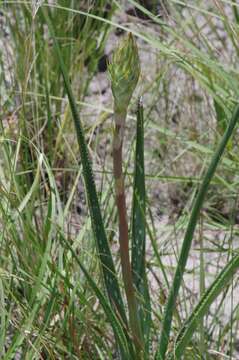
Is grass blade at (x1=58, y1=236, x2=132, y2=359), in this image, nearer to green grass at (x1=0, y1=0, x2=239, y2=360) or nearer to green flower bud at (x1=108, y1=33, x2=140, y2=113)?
green grass at (x1=0, y1=0, x2=239, y2=360)

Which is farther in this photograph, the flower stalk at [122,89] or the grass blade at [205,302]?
the grass blade at [205,302]

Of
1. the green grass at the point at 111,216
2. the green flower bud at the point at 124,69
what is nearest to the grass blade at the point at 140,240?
the green grass at the point at 111,216

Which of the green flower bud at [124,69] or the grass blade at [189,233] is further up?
the green flower bud at [124,69]

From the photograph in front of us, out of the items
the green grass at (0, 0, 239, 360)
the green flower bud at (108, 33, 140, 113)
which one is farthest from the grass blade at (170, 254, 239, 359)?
the green flower bud at (108, 33, 140, 113)

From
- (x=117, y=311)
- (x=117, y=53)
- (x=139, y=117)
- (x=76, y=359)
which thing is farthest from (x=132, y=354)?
(x=117, y=53)

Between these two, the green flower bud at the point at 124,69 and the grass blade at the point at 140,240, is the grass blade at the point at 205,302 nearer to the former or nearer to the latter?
the grass blade at the point at 140,240
